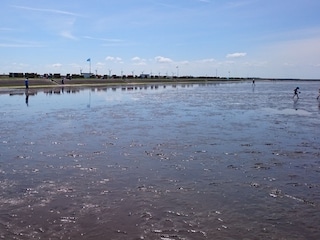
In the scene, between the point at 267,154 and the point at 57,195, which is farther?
the point at 267,154

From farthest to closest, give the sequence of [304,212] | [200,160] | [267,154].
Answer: [267,154], [200,160], [304,212]

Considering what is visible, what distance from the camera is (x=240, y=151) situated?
48.4 ft

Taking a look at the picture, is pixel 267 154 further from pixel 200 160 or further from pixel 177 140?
pixel 177 140

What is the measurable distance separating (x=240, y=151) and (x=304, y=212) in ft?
21.6

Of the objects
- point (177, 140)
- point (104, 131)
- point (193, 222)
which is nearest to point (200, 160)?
point (177, 140)

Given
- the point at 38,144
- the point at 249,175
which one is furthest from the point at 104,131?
the point at 249,175

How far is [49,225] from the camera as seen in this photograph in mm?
7402

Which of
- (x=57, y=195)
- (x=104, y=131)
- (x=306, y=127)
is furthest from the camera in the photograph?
(x=306, y=127)

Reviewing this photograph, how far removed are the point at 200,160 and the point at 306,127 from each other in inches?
477

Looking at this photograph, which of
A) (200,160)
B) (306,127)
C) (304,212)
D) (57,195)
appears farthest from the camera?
(306,127)

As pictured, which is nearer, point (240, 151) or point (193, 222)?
point (193, 222)

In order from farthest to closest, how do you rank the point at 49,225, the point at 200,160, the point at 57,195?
1. the point at 200,160
2. the point at 57,195
3. the point at 49,225

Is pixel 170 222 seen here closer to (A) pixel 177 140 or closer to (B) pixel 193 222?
(B) pixel 193 222

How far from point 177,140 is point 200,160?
425cm
